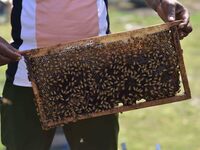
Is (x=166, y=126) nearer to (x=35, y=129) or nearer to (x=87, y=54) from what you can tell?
(x=35, y=129)

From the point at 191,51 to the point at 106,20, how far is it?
524 centimetres

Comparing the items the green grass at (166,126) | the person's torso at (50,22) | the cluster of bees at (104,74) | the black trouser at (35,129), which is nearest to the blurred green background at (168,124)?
the green grass at (166,126)

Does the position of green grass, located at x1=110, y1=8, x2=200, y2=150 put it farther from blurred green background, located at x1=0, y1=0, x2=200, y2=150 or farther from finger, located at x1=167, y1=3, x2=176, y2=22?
finger, located at x1=167, y1=3, x2=176, y2=22

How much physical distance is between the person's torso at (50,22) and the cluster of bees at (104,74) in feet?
0.59

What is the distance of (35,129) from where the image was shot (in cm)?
314

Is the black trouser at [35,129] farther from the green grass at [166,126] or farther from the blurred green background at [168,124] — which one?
the green grass at [166,126]

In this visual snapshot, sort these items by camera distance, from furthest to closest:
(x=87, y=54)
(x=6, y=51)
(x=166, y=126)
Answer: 1. (x=166, y=126)
2. (x=87, y=54)
3. (x=6, y=51)

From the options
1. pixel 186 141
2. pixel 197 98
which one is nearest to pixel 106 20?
pixel 186 141

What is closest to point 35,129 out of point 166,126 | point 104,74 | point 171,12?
point 104,74

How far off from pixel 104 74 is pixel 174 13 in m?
0.45

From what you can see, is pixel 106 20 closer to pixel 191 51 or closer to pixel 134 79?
pixel 134 79

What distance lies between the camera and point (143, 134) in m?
5.66

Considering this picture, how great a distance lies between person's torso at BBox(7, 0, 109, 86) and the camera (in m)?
3.03

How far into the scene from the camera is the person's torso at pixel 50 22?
119 inches
